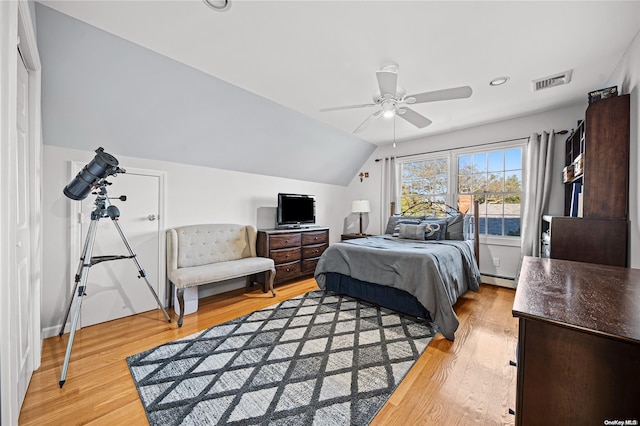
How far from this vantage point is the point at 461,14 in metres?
1.75

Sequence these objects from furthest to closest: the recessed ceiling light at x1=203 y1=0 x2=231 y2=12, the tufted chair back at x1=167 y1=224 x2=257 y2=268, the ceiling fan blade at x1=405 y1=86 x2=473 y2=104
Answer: the tufted chair back at x1=167 y1=224 x2=257 y2=268 → the ceiling fan blade at x1=405 y1=86 x2=473 y2=104 → the recessed ceiling light at x1=203 y1=0 x2=231 y2=12

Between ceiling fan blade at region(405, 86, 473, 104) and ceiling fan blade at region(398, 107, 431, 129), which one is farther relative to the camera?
ceiling fan blade at region(398, 107, 431, 129)

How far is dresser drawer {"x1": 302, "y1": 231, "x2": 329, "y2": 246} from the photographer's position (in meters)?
4.32

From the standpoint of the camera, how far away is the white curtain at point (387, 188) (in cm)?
513

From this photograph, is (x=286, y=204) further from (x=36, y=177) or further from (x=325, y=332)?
(x=36, y=177)

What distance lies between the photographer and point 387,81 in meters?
2.04

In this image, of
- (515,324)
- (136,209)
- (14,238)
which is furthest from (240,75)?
(515,324)

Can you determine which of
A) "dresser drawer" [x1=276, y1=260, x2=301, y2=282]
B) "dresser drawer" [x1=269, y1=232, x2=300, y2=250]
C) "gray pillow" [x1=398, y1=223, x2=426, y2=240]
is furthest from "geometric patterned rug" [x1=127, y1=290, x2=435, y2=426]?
"gray pillow" [x1=398, y1=223, x2=426, y2=240]

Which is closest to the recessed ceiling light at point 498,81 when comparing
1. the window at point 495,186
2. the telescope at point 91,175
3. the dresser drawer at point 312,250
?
the window at point 495,186

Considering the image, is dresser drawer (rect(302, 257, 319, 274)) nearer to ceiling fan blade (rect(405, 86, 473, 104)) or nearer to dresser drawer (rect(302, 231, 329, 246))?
dresser drawer (rect(302, 231, 329, 246))

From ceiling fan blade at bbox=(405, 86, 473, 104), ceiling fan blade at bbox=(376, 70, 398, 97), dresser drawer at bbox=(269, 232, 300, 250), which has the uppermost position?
ceiling fan blade at bbox=(376, 70, 398, 97)

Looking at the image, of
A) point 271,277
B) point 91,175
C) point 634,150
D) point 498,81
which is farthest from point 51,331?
point 634,150

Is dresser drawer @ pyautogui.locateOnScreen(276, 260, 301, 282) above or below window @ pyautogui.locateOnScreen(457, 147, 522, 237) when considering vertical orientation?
below

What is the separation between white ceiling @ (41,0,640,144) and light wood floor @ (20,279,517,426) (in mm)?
2527
